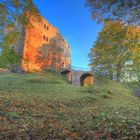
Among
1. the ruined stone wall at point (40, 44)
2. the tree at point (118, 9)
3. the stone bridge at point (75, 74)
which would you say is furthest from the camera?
the stone bridge at point (75, 74)

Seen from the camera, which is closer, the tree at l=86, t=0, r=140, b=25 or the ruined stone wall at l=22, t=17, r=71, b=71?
the tree at l=86, t=0, r=140, b=25

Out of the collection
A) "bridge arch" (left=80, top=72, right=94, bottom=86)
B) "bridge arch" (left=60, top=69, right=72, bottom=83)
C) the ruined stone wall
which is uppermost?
the ruined stone wall

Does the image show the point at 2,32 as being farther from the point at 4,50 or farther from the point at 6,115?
the point at 6,115

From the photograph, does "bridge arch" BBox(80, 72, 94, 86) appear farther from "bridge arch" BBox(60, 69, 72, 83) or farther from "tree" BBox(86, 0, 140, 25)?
"tree" BBox(86, 0, 140, 25)

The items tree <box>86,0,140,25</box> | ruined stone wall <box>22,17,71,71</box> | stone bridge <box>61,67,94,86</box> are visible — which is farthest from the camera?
stone bridge <box>61,67,94,86</box>

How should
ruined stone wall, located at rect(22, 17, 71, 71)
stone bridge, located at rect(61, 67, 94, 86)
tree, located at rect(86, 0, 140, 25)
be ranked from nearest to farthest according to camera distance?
tree, located at rect(86, 0, 140, 25), ruined stone wall, located at rect(22, 17, 71, 71), stone bridge, located at rect(61, 67, 94, 86)

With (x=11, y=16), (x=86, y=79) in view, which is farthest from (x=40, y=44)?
(x=11, y=16)

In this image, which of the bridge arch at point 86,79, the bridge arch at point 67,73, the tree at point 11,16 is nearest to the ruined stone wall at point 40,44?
the bridge arch at point 67,73

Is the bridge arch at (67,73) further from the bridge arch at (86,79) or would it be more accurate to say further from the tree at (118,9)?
the tree at (118,9)

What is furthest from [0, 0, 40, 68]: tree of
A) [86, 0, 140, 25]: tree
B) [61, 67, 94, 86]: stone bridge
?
[61, 67, 94, 86]: stone bridge

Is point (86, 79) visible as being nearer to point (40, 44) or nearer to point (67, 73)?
point (67, 73)

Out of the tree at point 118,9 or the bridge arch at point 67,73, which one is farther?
the bridge arch at point 67,73

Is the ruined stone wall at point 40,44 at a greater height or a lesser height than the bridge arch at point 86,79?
greater

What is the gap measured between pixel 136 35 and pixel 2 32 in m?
5.54
